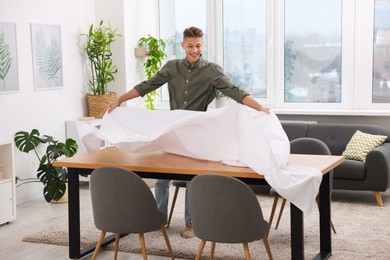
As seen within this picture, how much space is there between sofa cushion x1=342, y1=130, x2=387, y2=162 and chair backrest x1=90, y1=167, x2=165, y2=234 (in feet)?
10.5

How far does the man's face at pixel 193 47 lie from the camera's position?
5281 millimetres

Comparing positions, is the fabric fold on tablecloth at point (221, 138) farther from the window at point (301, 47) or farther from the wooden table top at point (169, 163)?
the window at point (301, 47)

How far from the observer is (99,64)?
8242mm

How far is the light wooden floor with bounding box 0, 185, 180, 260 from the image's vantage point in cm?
528

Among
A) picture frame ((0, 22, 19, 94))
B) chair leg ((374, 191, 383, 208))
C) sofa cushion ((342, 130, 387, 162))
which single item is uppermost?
picture frame ((0, 22, 19, 94))

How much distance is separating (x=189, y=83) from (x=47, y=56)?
271 cm

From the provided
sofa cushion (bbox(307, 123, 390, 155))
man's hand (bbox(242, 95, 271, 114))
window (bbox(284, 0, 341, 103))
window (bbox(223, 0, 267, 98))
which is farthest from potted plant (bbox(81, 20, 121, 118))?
man's hand (bbox(242, 95, 271, 114))

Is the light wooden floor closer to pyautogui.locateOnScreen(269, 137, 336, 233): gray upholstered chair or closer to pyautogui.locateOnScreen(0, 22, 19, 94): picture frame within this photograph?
pyautogui.locateOnScreen(269, 137, 336, 233): gray upholstered chair

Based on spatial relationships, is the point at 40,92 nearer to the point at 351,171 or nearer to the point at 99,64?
the point at 99,64

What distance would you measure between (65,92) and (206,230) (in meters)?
4.23

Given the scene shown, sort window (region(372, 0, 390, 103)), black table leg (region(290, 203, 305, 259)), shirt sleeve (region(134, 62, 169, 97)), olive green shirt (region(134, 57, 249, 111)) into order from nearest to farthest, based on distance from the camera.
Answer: black table leg (region(290, 203, 305, 259)) → olive green shirt (region(134, 57, 249, 111)) → shirt sleeve (region(134, 62, 169, 97)) → window (region(372, 0, 390, 103))

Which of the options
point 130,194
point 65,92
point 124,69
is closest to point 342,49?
point 124,69

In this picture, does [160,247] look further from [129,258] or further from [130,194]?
[130,194]

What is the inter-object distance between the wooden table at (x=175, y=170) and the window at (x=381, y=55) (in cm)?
328
